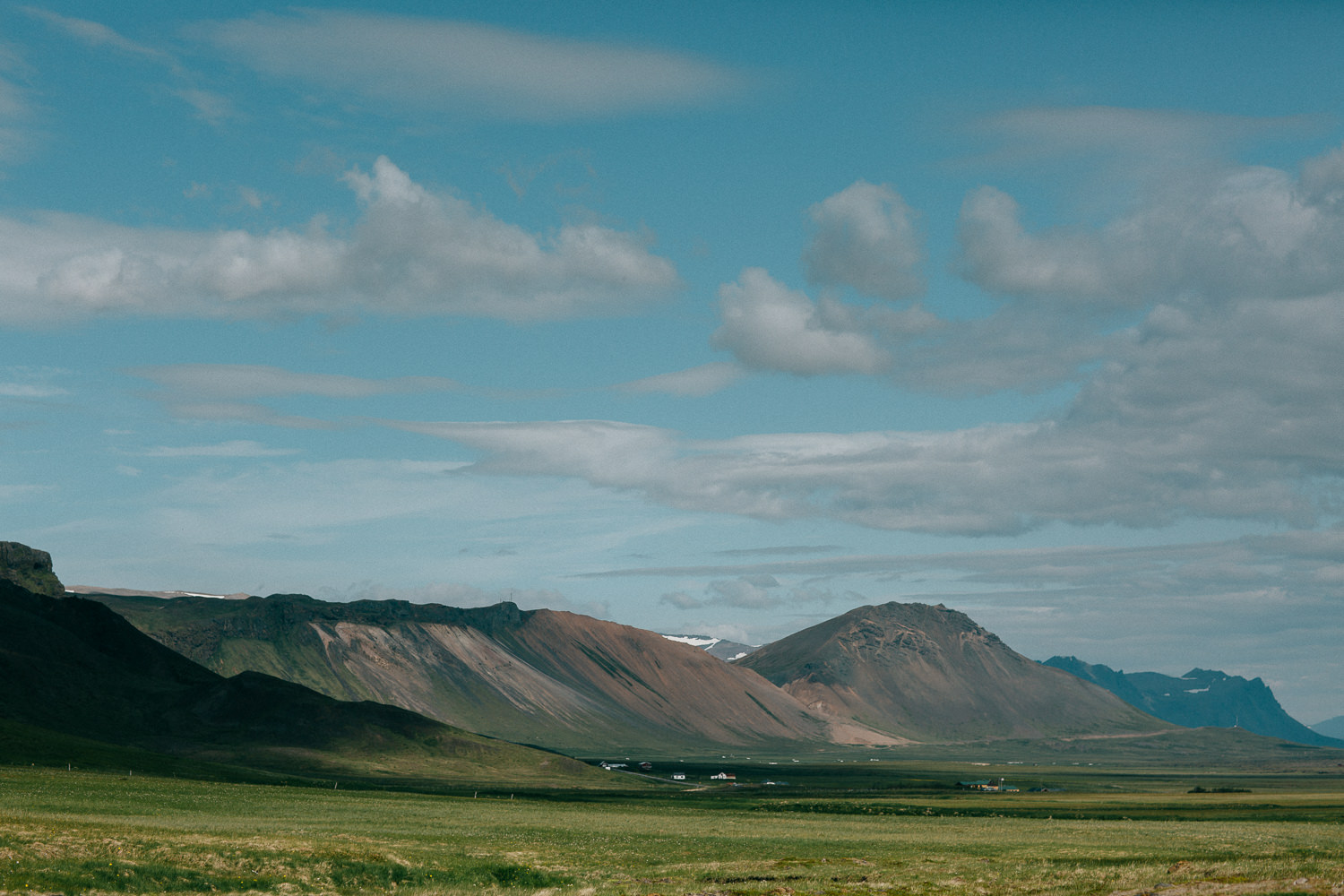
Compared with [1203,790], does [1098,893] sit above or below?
above

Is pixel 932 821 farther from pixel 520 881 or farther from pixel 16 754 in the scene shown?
pixel 16 754

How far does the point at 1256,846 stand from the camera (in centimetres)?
7019

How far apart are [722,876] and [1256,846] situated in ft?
126

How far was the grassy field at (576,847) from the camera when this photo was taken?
4647 cm

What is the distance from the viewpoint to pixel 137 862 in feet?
154

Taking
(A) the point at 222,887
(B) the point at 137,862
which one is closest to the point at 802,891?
(A) the point at 222,887

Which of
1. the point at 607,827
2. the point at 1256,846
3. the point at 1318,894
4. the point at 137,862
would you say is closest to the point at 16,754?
the point at 607,827

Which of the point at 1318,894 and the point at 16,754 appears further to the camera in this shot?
the point at 16,754

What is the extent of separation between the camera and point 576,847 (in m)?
69.0

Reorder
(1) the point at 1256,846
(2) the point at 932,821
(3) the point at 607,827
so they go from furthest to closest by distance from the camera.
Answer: (2) the point at 932,821 < (3) the point at 607,827 < (1) the point at 1256,846

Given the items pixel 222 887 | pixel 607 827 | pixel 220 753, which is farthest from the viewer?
pixel 220 753

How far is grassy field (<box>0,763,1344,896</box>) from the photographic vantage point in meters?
46.5

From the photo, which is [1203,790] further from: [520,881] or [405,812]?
[520,881]

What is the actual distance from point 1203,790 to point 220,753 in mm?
166007
